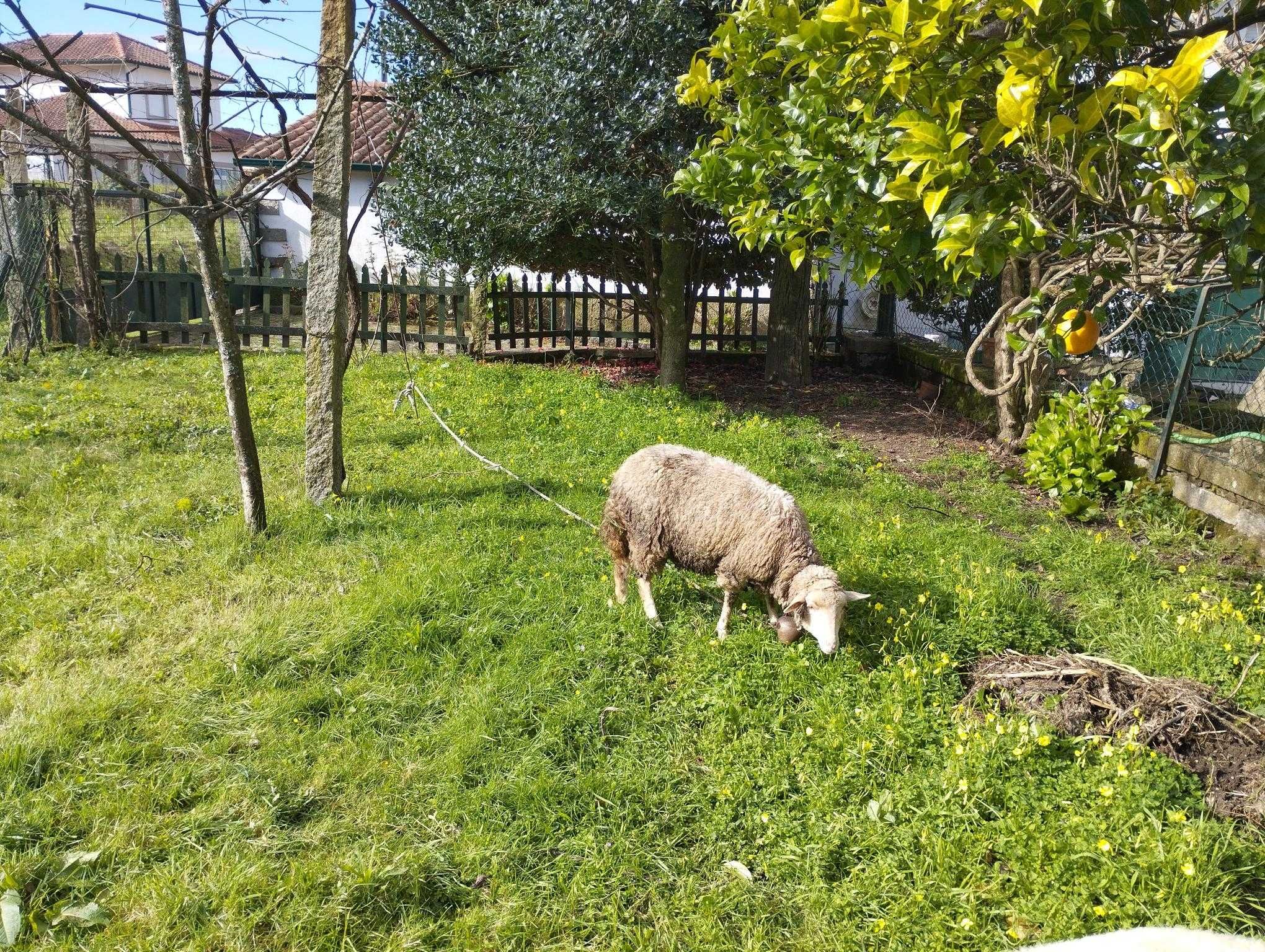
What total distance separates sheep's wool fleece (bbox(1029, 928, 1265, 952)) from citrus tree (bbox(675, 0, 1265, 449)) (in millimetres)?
1632

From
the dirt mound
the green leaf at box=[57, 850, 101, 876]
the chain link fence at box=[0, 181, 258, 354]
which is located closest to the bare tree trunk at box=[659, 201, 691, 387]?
the chain link fence at box=[0, 181, 258, 354]

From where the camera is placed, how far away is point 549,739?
377cm

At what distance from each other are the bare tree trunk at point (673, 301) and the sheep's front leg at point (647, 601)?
6.10 m

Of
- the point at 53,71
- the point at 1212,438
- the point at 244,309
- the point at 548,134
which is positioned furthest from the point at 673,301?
the point at 53,71

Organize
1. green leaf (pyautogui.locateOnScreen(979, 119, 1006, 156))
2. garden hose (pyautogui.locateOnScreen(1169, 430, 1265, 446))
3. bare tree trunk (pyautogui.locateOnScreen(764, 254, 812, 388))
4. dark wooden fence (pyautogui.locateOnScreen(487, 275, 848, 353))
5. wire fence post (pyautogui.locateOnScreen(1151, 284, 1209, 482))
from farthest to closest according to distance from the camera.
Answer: dark wooden fence (pyautogui.locateOnScreen(487, 275, 848, 353)) < bare tree trunk (pyautogui.locateOnScreen(764, 254, 812, 388)) < wire fence post (pyautogui.locateOnScreen(1151, 284, 1209, 482)) < garden hose (pyautogui.locateOnScreen(1169, 430, 1265, 446)) < green leaf (pyautogui.locateOnScreen(979, 119, 1006, 156))

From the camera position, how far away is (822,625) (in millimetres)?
4090

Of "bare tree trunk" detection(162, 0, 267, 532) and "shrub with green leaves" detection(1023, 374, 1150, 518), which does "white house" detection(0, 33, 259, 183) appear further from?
"shrub with green leaves" detection(1023, 374, 1150, 518)

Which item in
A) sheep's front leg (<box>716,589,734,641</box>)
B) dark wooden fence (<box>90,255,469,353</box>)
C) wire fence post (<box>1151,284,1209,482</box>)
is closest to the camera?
sheep's front leg (<box>716,589,734,641</box>)

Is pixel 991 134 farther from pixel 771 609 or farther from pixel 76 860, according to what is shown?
pixel 76 860

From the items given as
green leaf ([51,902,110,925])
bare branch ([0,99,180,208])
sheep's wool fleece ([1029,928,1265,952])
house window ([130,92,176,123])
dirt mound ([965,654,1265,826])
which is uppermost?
house window ([130,92,176,123])

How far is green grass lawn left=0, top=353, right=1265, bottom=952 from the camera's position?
9.53ft

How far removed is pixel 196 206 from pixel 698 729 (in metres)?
4.08

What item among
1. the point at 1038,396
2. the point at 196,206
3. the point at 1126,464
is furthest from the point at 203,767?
the point at 1038,396

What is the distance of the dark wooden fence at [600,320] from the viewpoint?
42.5 feet
